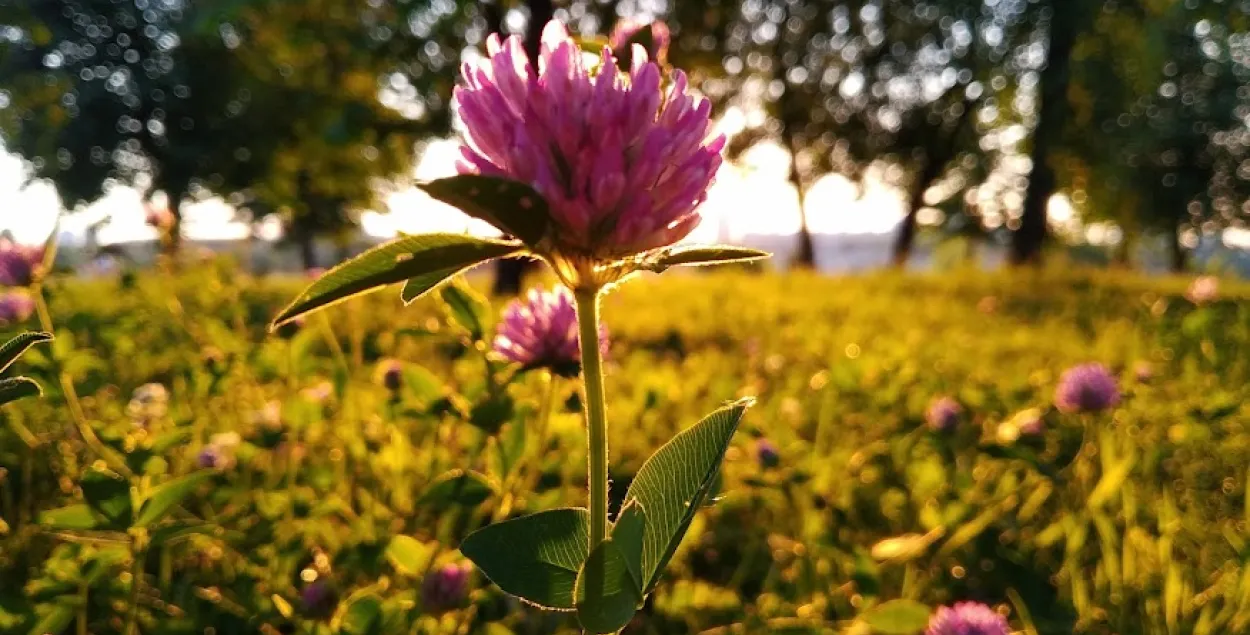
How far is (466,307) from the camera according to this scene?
1.15 m

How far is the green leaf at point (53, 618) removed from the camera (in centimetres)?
89

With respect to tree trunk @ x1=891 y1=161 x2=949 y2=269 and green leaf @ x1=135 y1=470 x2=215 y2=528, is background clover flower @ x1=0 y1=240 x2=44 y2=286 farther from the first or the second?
tree trunk @ x1=891 y1=161 x2=949 y2=269

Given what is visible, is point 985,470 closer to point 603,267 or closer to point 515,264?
point 603,267

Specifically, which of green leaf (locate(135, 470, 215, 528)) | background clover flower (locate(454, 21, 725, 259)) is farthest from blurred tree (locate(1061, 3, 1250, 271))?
green leaf (locate(135, 470, 215, 528))

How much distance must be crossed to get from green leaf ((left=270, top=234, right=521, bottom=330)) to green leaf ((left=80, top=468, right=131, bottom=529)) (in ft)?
1.62

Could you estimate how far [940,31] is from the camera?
42.3 ft

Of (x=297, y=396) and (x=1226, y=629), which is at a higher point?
(x=297, y=396)

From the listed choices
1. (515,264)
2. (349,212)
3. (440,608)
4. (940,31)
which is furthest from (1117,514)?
(349,212)

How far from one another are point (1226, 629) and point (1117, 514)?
16.9 inches

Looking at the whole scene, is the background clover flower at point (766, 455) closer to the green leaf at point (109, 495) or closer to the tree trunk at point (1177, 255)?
the green leaf at point (109, 495)

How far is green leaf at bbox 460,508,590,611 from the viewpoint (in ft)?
1.78

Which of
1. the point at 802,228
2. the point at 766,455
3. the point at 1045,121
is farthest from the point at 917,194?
the point at 766,455

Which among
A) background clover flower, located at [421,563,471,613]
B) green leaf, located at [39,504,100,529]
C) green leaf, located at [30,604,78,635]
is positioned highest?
green leaf, located at [39,504,100,529]

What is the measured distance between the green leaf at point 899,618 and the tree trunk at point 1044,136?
8161 mm
